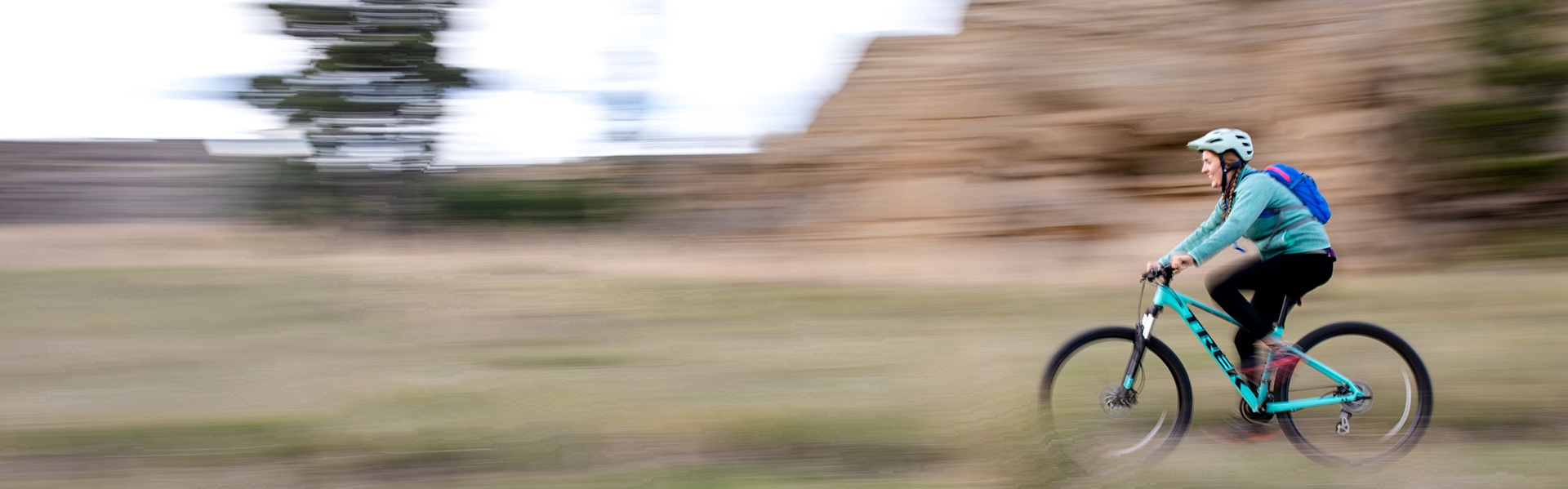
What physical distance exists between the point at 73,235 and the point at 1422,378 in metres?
17.0

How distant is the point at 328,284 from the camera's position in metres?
10.2

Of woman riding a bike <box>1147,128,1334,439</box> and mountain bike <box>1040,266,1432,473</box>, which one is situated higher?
woman riding a bike <box>1147,128,1334,439</box>

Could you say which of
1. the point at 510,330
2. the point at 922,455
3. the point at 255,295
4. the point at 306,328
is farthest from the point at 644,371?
the point at 255,295

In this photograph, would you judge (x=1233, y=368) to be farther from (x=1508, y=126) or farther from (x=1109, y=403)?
(x=1508, y=126)

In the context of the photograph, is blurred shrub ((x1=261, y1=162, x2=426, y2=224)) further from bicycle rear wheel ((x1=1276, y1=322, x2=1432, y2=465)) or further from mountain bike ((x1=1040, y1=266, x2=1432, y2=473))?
bicycle rear wheel ((x1=1276, y1=322, x2=1432, y2=465))

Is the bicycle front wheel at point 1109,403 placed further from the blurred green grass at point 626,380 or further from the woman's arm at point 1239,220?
the woman's arm at point 1239,220

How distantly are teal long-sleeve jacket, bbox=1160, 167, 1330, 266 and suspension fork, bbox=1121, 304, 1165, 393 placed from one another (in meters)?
0.22

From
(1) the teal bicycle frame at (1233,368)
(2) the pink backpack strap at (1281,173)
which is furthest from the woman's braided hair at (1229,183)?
(1) the teal bicycle frame at (1233,368)

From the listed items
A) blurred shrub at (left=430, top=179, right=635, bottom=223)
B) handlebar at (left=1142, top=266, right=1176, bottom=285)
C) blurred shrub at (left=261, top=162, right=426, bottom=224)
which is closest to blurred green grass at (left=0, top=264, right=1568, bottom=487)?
handlebar at (left=1142, top=266, right=1176, bottom=285)

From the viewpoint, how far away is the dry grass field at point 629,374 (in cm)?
450

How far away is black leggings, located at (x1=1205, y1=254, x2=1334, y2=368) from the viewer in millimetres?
4230

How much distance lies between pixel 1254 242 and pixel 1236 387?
2.01 feet

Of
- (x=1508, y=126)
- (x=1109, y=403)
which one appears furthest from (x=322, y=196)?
(x=1508, y=126)

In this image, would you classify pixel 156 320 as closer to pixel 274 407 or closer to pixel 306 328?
pixel 306 328
